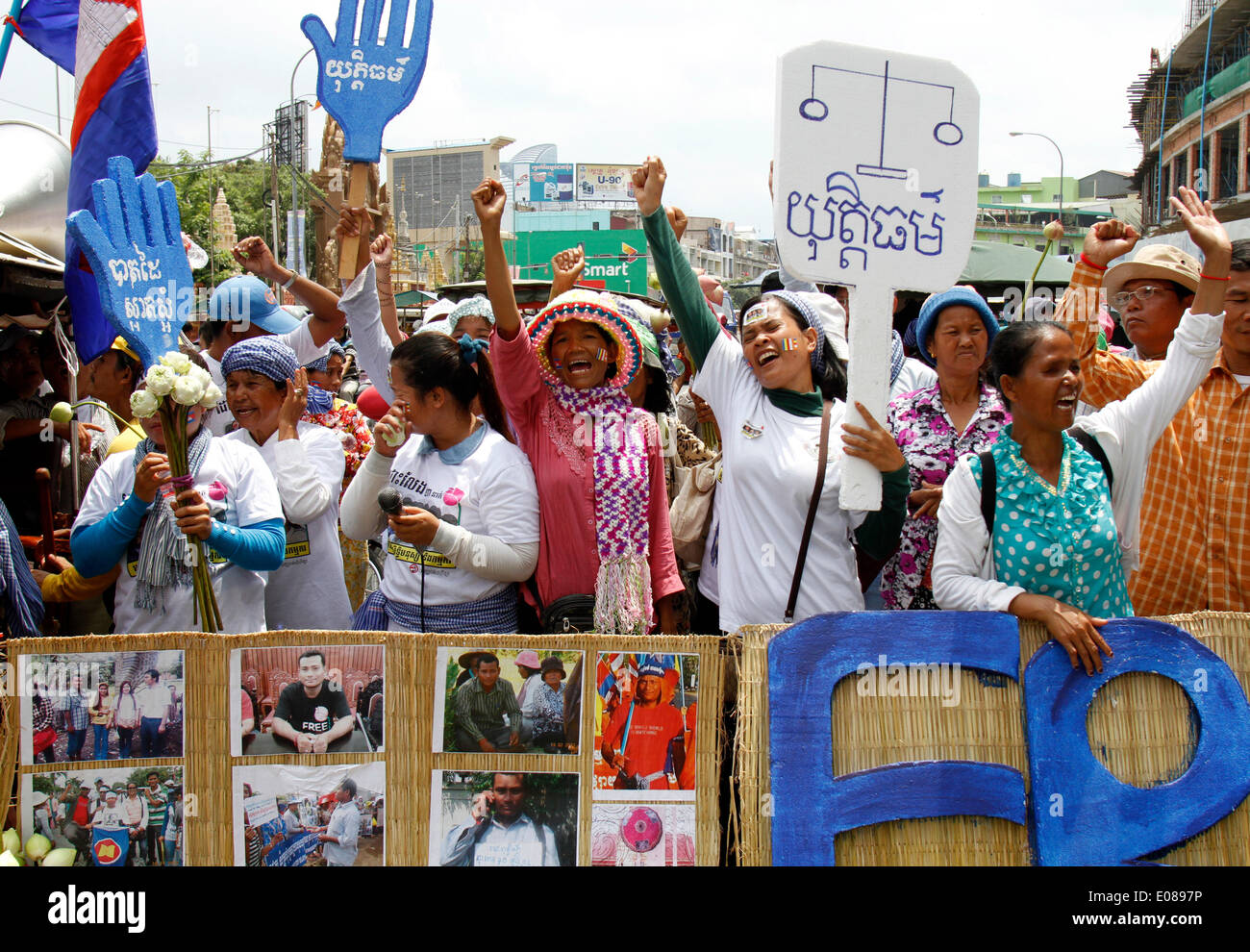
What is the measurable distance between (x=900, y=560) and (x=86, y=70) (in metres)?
3.40

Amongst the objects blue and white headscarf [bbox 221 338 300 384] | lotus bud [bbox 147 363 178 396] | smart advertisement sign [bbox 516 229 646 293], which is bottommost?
lotus bud [bbox 147 363 178 396]

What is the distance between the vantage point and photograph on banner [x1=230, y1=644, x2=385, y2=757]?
8.63ft

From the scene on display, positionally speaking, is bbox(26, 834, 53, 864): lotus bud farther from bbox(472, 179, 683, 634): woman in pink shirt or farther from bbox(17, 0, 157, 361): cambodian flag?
bbox(17, 0, 157, 361): cambodian flag

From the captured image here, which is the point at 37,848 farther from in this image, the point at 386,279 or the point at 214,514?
the point at 386,279

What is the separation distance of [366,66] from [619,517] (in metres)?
1.82

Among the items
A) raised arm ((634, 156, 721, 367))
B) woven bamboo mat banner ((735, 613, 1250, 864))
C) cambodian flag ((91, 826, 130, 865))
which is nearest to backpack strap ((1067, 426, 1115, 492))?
woven bamboo mat banner ((735, 613, 1250, 864))

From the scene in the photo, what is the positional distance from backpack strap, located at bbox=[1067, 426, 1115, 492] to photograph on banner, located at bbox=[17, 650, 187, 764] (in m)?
2.42

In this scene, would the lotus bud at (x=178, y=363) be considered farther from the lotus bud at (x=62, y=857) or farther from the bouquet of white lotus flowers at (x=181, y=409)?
the lotus bud at (x=62, y=857)

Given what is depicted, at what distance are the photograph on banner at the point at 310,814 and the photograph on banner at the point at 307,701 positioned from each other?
58mm

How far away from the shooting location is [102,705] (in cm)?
261

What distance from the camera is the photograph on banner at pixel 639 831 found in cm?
261

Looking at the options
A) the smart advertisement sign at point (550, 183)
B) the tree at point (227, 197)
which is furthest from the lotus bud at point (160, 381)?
the smart advertisement sign at point (550, 183)

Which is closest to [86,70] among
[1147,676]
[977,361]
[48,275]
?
[48,275]
